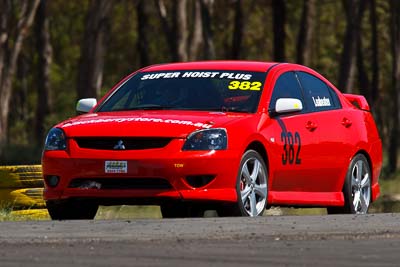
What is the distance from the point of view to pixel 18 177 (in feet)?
44.5

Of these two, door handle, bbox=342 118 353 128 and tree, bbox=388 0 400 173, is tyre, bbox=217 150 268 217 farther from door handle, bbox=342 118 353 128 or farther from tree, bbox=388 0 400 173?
tree, bbox=388 0 400 173

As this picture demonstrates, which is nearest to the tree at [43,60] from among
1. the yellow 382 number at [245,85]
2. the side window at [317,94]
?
the side window at [317,94]

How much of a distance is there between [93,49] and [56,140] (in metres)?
21.1

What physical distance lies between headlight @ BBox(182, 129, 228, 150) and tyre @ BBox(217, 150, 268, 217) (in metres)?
0.26

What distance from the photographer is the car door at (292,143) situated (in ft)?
40.0

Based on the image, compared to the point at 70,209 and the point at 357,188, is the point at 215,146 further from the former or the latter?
the point at 357,188

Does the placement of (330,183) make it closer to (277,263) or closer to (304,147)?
(304,147)

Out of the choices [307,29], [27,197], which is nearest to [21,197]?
[27,197]

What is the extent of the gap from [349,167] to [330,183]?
0.32m

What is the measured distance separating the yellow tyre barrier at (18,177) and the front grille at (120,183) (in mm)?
2193

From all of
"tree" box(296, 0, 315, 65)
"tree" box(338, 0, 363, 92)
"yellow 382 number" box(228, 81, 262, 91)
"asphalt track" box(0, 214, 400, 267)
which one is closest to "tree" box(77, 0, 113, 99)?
"tree" box(296, 0, 315, 65)

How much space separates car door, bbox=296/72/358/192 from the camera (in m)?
12.9

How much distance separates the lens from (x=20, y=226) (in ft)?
33.4

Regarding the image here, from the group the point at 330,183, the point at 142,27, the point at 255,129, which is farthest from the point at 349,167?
the point at 142,27
